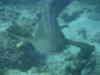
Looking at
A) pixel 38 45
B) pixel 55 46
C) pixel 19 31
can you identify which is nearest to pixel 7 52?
pixel 19 31

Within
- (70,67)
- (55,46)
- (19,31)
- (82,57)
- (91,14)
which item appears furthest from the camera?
(91,14)

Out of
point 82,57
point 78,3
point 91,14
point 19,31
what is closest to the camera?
point 82,57

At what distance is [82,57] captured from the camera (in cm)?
546

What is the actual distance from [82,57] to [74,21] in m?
3.41

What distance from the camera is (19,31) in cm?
592

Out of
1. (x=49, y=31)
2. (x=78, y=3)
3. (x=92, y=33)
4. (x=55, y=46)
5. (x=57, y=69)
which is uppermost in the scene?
(x=78, y=3)

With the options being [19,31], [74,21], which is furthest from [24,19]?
[19,31]

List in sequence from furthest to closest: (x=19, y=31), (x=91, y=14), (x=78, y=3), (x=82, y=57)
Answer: (x=78, y=3), (x=91, y=14), (x=19, y=31), (x=82, y=57)

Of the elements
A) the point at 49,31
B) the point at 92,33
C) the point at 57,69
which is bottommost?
the point at 57,69

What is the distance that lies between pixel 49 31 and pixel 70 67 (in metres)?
0.97

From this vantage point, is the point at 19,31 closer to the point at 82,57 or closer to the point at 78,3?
the point at 82,57

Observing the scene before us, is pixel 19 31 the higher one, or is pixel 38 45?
pixel 19 31

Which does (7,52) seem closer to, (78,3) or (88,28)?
(88,28)

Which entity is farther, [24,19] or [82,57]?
[24,19]
